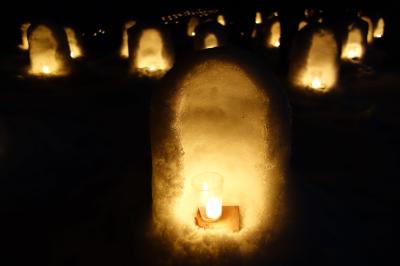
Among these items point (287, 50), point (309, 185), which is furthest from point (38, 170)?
point (287, 50)

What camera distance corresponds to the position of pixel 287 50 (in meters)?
9.82

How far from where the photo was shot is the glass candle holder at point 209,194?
9.55 ft

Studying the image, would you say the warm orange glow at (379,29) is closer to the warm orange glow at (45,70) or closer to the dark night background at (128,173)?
the dark night background at (128,173)

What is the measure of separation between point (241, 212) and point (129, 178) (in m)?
1.54

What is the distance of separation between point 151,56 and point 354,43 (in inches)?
238

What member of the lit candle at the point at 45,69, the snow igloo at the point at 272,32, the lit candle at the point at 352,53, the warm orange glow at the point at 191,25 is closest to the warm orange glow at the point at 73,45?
the lit candle at the point at 45,69

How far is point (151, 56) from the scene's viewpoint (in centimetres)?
955

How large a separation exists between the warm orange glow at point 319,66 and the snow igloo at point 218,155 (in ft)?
18.0

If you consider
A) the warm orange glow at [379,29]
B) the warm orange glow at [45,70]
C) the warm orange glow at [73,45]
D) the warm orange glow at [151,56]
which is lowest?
the warm orange glow at [45,70]

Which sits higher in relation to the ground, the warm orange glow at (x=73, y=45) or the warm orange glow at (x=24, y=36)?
the warm orange glow at (x=24, y=36)

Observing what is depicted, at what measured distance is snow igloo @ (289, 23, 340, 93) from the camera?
7.82 meters

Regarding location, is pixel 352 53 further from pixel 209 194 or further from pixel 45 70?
pixel 209 194

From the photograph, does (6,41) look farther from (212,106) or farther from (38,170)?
(212,106)

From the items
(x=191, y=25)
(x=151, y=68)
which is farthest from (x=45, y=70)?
(x=191, y=25)
